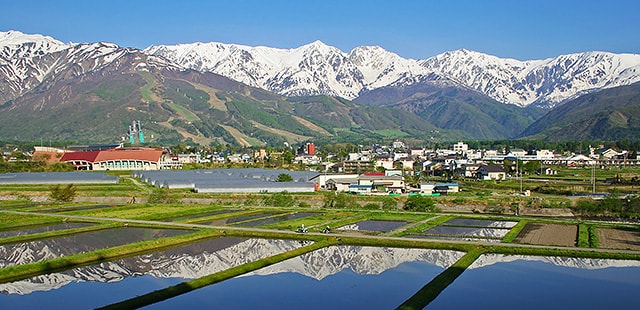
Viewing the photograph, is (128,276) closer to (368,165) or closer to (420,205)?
(420,205)

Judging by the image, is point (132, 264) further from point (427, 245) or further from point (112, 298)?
point (427, 245)

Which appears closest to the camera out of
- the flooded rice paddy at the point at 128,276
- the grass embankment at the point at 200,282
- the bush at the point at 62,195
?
the grass embankment at the point at 200,282

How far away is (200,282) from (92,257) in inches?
176

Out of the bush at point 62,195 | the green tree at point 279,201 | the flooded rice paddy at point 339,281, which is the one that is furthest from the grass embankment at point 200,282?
the bush at point 62,195

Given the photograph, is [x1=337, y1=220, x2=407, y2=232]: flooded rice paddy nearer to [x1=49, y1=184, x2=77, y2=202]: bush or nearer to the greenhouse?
[x1=49, y1=184, x2=77, y2=202]: bush

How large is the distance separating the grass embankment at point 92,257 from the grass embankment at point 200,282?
394cm

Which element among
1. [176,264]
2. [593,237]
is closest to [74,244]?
Result: [176,264]

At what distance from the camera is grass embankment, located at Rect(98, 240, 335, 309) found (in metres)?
12.3

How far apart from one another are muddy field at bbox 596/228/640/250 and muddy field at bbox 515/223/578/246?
0.85 meters

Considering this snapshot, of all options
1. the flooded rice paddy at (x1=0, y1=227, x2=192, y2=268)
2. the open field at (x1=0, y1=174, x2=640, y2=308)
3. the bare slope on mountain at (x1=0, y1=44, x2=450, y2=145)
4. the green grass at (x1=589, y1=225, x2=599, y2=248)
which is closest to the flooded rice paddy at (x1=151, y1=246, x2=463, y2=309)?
the open field at (x1=0, y1=174, x2=640, y2=308)

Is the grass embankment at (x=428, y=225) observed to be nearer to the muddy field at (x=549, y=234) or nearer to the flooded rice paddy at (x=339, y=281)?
the muddy field at (x=549, y=234)

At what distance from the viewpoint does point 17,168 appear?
197ft

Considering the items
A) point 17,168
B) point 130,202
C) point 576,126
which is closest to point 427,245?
point 130,202

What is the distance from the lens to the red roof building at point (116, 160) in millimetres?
65938
